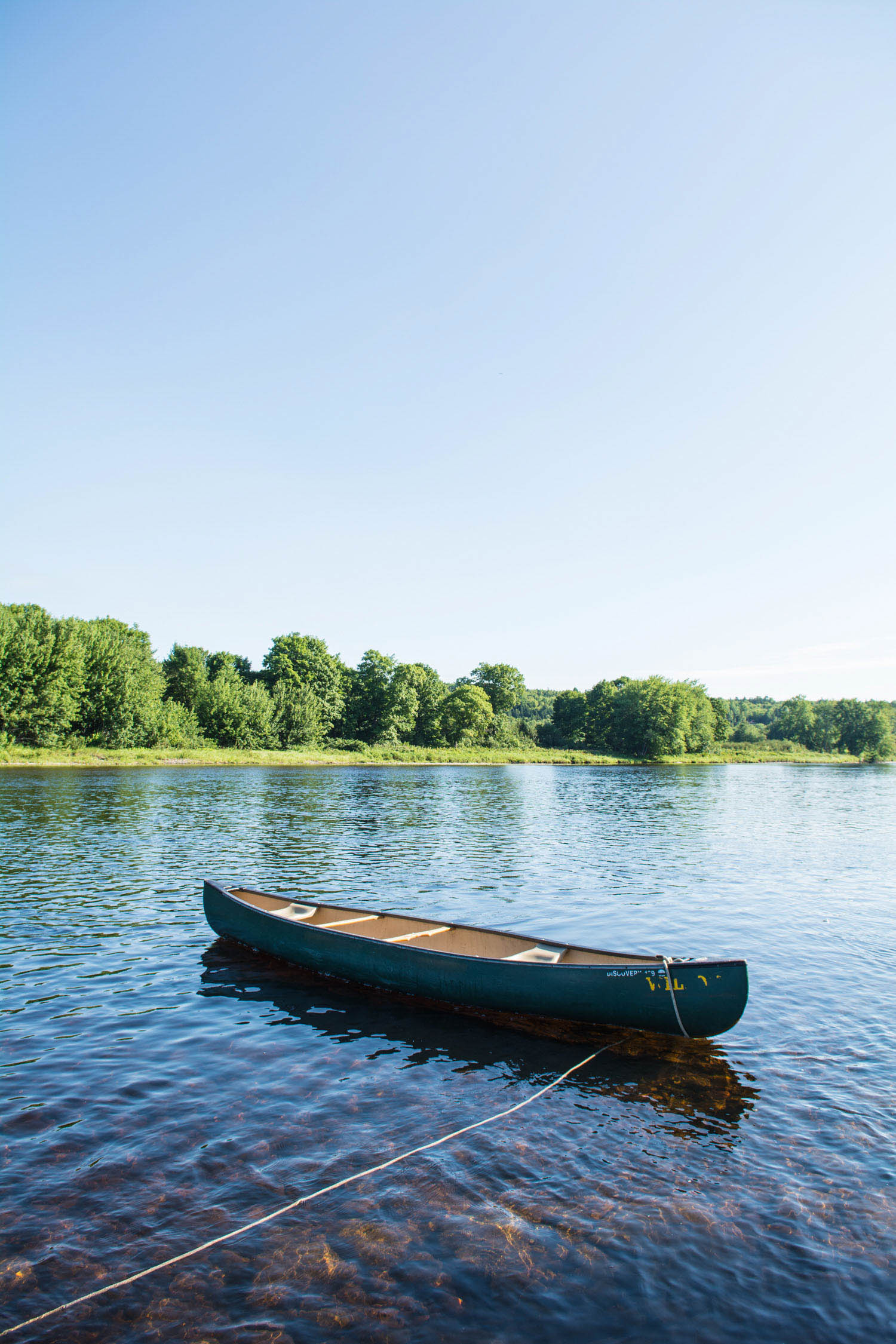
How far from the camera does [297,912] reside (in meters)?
17.2

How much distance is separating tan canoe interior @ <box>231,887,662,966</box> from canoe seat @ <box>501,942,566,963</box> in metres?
0.01

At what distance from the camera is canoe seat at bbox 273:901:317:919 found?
16.9 meters

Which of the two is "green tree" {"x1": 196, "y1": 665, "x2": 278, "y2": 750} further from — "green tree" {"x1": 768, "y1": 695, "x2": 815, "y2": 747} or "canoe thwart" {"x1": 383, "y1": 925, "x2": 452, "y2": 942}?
"green tree" {"x1": 768, "y1": 695, "x2": 815, "y2": 747}

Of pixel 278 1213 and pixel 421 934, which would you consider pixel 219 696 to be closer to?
pixel 421 934

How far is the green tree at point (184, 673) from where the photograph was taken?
108 meters

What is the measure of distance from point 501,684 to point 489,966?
139024 mm

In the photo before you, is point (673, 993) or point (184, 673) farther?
point (184, 673)

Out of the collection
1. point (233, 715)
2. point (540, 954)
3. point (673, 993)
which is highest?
point (233, 715)

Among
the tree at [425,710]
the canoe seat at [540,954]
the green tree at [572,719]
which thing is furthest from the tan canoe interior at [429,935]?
the green tree at [572,719]

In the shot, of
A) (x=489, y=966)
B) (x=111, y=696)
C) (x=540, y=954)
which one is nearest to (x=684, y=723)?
(x=111, y=696)

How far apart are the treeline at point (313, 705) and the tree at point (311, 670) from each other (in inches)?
8.6

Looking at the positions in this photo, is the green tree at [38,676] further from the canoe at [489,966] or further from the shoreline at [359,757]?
the canoe at [489,966]

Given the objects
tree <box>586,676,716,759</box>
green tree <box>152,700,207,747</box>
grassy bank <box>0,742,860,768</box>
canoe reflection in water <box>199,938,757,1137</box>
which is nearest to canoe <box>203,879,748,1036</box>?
canoe reflection in water <box>199,938,757,1137</box>

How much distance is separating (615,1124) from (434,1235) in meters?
3.27
